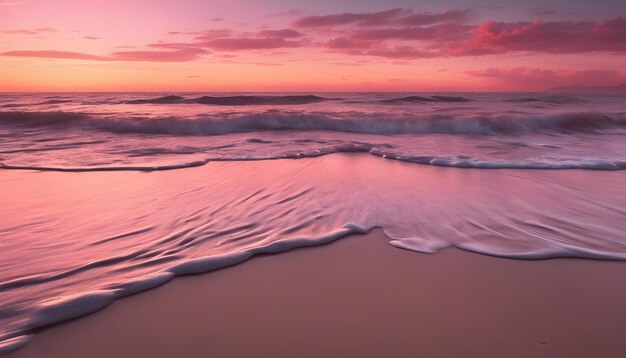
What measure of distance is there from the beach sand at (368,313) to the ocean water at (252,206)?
0.20 meters

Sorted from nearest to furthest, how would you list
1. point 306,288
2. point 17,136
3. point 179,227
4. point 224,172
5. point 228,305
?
point 228,305 → point 306,288 → point 179,227 → point 224,172 → point 17,136

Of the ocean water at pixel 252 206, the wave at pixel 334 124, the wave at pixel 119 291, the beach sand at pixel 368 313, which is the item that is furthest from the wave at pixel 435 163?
the wave at pixel 334 124

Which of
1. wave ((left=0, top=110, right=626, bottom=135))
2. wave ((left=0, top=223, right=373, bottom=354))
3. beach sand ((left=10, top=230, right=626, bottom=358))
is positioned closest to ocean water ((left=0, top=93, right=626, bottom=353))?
wave ((left=0, top=223, right=373, bottom=354))

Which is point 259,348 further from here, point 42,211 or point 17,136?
point 17,136

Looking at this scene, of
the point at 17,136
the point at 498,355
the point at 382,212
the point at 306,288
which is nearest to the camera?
the point at 498,355

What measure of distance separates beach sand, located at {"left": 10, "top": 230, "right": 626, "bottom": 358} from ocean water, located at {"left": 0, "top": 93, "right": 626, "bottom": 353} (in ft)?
0.65

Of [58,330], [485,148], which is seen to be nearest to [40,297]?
[58,330]

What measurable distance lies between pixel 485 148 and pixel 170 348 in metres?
8.27

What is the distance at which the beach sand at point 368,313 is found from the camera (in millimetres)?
1802

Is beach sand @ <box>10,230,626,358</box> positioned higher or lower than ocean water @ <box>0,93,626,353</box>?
lower

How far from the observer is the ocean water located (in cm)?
262

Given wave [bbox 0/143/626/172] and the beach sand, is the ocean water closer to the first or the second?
wave [bbox 0/143/626/172]

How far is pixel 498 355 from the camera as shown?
1745 mm

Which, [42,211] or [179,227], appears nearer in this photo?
[179,227]
